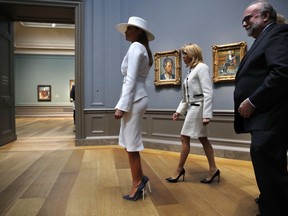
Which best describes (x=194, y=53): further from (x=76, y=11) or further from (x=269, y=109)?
(x=76, y=11)

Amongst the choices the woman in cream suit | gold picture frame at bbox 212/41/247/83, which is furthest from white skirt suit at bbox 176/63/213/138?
gold picture frame at bbox 212/41/247/83

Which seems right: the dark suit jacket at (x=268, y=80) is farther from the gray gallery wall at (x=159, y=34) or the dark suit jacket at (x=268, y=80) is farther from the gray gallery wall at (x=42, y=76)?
the gray gallery wall at (x=42, y=76)


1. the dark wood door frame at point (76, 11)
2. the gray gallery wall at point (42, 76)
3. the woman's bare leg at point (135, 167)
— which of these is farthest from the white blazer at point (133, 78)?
the gray gallery wall at point (42, 76)

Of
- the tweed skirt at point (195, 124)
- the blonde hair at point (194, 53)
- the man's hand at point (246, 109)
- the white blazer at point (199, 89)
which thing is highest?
the blonde hair at point (194, 53)

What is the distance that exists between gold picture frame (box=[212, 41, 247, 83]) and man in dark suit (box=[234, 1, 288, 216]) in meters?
2.88

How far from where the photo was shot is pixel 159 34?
5.62 meters

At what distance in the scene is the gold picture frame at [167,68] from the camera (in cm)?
540

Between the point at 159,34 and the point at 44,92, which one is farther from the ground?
the point at 159,34

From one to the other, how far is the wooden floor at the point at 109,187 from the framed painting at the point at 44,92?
12.0 metres

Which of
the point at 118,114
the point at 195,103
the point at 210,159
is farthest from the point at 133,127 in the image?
the point at 210,159

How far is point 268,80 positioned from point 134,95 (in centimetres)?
128

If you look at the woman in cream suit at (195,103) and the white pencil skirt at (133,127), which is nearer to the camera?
the white pencil skirt at (133,127)

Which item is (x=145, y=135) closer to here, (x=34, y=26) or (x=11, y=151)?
(x=11, y=151)

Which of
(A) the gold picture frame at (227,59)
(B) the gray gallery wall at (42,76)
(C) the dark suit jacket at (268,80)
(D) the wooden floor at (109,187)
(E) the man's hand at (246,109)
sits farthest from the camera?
(B) the gray gallery wall at (42,76)
